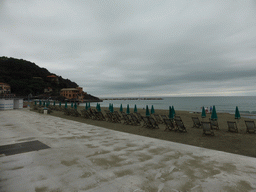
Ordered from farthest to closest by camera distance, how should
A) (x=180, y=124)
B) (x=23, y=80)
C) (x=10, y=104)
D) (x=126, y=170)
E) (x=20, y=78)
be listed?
(x=20, y=78)
(x=23, y=80)
(x=10, y=104)
(x=180, y=124)
(x=126, y=170)

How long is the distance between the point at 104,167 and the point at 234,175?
2841 millimetres

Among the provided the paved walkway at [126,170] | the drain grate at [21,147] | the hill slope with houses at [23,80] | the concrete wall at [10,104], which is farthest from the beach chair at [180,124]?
the hill slope with houses at [23,80]

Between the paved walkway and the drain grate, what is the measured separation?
0.39m

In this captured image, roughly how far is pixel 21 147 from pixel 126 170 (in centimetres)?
400

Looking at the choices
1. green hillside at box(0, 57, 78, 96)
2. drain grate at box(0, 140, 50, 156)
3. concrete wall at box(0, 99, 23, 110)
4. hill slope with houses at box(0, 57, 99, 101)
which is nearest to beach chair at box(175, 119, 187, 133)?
drain grate at box(0, 140, 50, 156)

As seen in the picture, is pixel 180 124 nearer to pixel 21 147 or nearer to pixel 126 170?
pixel 126 170

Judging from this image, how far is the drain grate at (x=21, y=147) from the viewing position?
495cm

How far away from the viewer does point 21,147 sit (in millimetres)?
5367

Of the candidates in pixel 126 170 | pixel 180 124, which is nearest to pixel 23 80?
pixel 180 124

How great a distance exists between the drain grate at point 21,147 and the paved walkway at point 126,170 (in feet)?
1.29

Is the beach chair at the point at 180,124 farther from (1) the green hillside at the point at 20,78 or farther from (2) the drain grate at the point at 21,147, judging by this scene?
(1) the green hillside at the point at 20,78

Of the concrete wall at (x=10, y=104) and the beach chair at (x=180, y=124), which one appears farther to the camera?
the concrete wall at (x=10, y=104)

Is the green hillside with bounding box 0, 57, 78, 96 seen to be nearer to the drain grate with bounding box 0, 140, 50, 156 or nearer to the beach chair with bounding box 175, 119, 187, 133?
the drain grate with bounding box 0, 140, 50, 156

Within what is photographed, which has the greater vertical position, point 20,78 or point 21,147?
point 20,78
